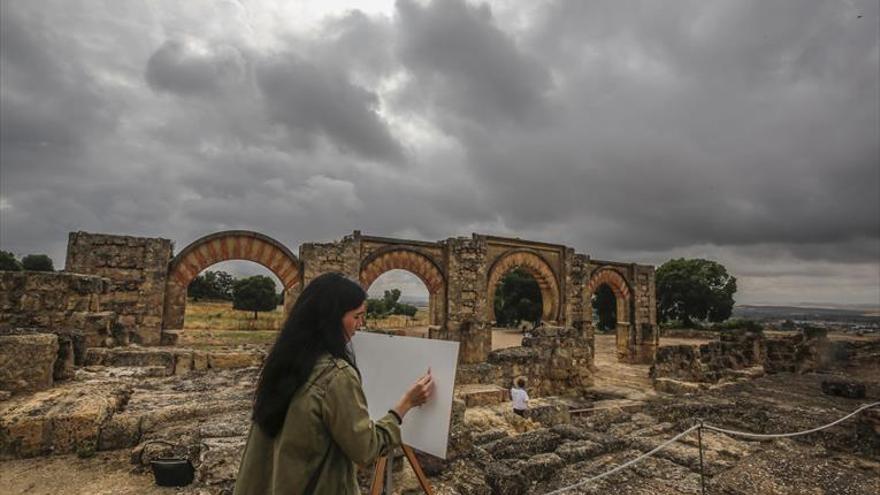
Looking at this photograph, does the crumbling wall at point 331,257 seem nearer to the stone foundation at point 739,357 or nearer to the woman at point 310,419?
A: the stone foundation at point 739,357

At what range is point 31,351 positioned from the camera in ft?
13.0

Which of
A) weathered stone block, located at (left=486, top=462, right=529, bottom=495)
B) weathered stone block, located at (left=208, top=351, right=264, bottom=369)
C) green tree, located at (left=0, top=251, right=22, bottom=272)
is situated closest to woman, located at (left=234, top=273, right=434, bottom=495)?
weathered stone block, located at (left=486, top=462, right=529, bottom=495)

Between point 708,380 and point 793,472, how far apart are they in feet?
28.8

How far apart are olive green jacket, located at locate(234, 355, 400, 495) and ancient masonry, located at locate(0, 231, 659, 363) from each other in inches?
235

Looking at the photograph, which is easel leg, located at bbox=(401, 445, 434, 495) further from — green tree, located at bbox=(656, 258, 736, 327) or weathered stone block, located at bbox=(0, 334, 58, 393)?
green tree, located at bbox=(656, 258, 736, 327)

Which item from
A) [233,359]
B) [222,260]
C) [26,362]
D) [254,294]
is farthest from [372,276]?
[254,294]

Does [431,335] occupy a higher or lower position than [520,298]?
lower

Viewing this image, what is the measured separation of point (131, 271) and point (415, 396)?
10378 millimetres

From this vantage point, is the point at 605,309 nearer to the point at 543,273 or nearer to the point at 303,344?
the point at 543,273

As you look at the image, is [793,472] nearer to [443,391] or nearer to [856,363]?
[443,391]

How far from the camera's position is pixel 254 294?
93.7 ft

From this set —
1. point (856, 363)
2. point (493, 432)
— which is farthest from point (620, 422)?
point (856, 363)

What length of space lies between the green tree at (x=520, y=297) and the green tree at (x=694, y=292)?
1018cm

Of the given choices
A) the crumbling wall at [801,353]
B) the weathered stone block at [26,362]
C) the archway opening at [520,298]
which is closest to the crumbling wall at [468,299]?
the crumbling wall at [801,353]
